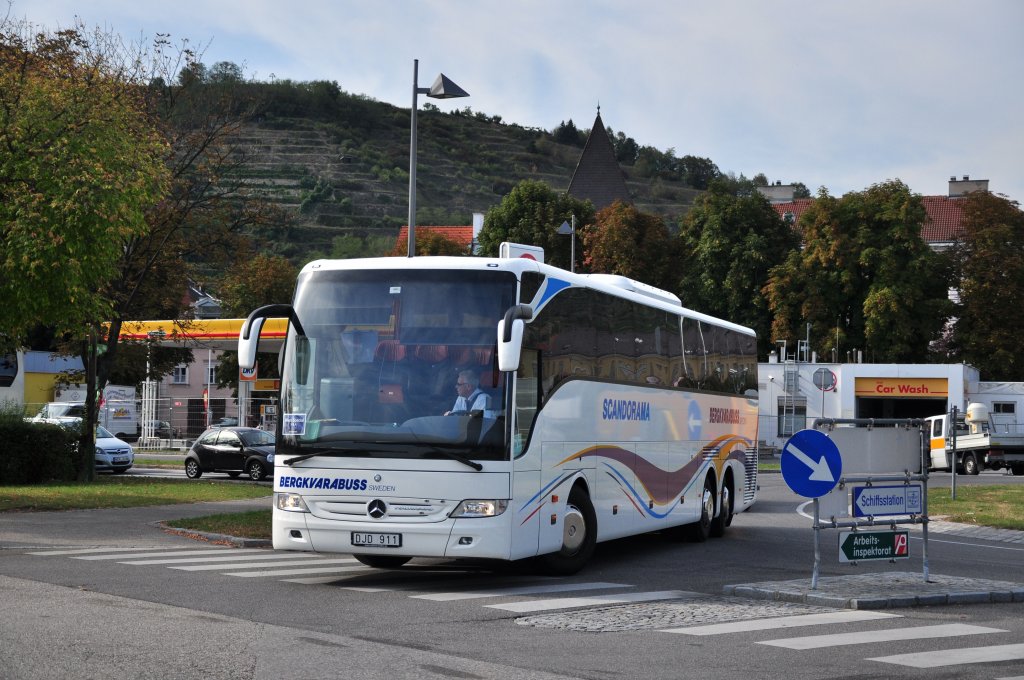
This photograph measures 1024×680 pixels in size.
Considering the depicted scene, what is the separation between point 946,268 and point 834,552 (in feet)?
175

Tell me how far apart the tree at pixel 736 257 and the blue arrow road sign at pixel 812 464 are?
192 feet

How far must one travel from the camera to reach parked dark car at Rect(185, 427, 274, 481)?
121 feet

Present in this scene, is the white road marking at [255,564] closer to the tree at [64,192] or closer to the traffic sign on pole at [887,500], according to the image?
the traffic sign on pole at [887,500]

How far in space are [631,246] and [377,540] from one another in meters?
60.8

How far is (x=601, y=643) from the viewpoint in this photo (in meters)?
9.74

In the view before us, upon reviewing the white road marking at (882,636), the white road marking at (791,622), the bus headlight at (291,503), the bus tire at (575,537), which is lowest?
the white road marking at (791,622)

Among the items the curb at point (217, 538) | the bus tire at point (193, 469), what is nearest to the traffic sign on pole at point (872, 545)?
the curb at point (217, 538)

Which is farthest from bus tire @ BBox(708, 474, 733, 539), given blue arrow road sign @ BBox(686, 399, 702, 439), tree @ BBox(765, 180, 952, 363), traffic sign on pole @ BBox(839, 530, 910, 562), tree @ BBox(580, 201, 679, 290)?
tree @ BBox(580, 201, 679, 290)

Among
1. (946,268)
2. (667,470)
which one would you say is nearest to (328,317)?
(667,470)

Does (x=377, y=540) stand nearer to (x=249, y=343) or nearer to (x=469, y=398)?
(x=469, y=398)

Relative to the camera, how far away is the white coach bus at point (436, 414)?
1245 centimetres

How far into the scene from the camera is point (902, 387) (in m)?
62.3

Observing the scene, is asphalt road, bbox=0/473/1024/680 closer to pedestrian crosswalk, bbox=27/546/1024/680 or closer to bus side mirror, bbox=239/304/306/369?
pedestrian crosswalk, bbox=27/546/1024/680

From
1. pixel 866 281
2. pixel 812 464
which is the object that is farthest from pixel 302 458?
pixel 866 281
